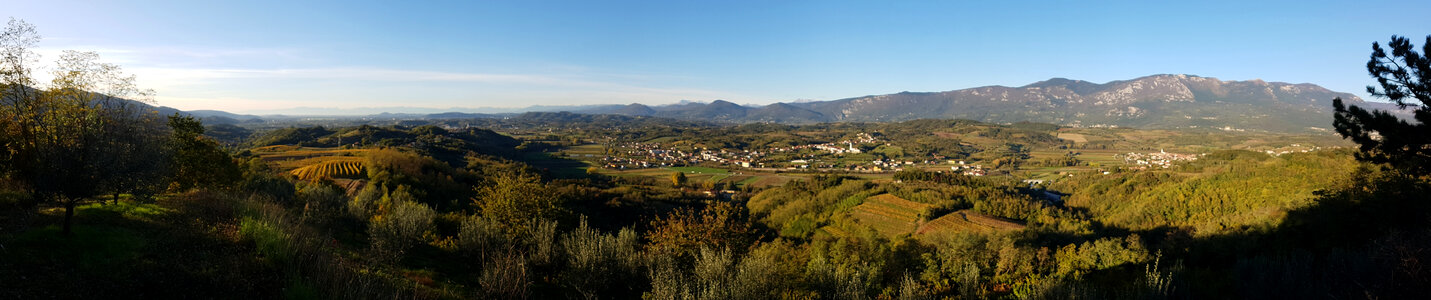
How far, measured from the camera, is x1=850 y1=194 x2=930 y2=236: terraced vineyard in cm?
4538

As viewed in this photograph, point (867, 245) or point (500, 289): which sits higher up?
point (500, 289)

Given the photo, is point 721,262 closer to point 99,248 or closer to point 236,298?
point 236,298

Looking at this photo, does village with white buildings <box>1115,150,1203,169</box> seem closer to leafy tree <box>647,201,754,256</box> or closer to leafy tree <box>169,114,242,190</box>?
leafy tree <box>647,201,754,256</box>

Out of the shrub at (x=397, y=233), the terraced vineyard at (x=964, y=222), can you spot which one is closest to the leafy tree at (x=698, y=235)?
the shrub at (x=397, y=233)

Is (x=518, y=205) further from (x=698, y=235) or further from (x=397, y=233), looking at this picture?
(x=698, y=235)

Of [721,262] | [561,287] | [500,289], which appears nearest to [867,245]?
[721,262]

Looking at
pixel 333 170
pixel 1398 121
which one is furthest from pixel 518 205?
pixel 333 170

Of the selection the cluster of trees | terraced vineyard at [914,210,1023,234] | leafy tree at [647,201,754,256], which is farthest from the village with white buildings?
the cluster of trees

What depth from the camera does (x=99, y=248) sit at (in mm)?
9102

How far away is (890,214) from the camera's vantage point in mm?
49188

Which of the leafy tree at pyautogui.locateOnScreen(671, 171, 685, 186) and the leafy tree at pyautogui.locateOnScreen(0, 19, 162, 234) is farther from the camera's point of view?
the leafy tree at pyautogui.locateOnScreen(671, 171, 685, 186)

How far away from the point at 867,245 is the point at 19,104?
78.8ft

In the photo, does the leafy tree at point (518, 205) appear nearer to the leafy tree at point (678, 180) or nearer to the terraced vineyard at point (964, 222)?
the terraced vineyard at point (964, 222)

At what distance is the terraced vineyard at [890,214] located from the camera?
149ft
